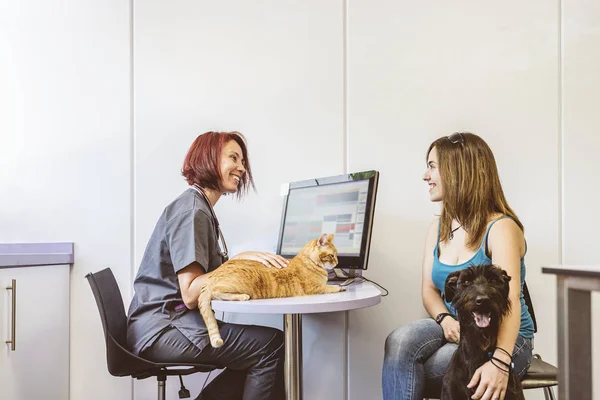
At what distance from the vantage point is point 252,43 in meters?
2.64

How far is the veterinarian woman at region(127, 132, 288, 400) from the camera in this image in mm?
1854

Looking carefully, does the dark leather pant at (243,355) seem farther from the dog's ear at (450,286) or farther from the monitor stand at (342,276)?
the dog's ear at (450,286)

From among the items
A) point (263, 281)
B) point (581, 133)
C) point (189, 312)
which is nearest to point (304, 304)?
point (263, 281)

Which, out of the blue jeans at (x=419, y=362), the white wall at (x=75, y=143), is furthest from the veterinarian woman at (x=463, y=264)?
the white wall at (x=75, y=143)

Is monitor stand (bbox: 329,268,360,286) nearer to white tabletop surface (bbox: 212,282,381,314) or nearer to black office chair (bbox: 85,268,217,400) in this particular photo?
white tabletop surface (bbox: 212,282,381,314)

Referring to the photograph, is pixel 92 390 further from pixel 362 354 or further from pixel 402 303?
pixel 402 303

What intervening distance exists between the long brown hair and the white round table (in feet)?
1.26

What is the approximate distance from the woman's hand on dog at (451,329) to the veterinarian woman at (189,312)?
59 cm

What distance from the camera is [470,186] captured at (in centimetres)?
175

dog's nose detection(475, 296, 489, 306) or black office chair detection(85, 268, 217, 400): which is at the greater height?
dog's nose detection(475, 296, 489, 306)

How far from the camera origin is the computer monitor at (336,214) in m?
2.03

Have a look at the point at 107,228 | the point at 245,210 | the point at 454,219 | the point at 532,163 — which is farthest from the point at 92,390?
the point at 532,163

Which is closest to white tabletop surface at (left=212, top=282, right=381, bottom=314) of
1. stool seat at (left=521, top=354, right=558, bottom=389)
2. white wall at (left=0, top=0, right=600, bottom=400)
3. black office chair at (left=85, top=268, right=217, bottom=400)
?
black office chair at (left=85, top=268, right=217, bottom=400)

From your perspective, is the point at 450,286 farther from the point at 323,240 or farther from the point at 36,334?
the point at 36,334
